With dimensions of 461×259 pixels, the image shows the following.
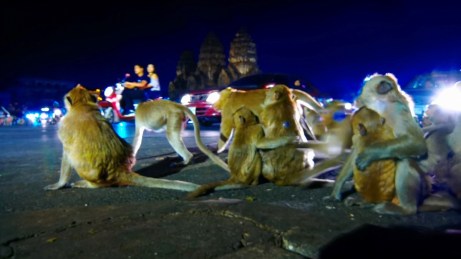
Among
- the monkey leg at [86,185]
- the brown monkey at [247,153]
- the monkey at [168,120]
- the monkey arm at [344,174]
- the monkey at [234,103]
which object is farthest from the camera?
the monkey at [168,120]

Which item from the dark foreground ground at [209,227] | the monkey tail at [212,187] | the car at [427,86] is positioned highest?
the car at [427,86]

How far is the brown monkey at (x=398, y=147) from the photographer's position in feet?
11.9

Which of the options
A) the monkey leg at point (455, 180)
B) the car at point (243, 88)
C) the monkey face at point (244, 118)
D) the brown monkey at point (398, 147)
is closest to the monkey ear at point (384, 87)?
the brown monkey at point (398, 147)

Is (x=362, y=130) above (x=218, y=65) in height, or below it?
below

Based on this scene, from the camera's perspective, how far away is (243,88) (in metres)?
14.4

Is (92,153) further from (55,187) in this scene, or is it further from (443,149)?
(443,149)

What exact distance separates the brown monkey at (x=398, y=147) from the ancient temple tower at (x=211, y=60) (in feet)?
172

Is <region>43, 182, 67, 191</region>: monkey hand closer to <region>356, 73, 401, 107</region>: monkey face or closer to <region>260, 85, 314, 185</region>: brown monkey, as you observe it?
<region>260, 85, 314, 185</region>: brown monkey

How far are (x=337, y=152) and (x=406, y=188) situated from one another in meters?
1.69

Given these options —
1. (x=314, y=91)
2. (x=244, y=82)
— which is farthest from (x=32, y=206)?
(x=314, y=91)

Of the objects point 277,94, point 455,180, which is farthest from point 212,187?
point 455,180

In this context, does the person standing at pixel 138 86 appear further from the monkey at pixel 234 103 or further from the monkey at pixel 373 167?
the monkey at pixel 373 167

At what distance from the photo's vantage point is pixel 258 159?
519 cm

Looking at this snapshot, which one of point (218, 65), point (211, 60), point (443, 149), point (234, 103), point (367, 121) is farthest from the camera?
point (218, 65)
